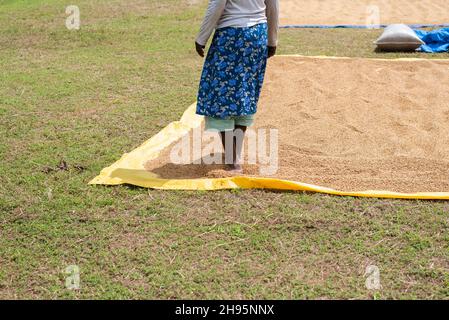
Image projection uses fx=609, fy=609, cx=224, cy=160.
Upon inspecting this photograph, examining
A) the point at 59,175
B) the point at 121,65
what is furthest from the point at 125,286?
the point at 121,65

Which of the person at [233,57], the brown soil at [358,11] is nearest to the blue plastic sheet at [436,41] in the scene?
the brown soil at [358,11]

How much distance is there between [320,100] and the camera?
5.55 metres

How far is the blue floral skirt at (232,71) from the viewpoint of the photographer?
3.83m

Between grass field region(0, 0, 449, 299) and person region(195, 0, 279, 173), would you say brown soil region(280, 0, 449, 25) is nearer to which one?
grass field region(0, 0, 449, 299)

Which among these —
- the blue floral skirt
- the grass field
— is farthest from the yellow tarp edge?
the blue floral skirt

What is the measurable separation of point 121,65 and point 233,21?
145 inches

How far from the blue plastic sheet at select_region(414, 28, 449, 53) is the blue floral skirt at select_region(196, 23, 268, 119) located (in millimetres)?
4238

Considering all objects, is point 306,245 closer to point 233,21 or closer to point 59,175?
point 233,21

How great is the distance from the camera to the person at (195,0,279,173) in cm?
381

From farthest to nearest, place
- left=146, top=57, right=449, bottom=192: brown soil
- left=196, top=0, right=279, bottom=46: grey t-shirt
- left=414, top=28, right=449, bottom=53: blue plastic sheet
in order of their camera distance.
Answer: left=414, top=28, right=449, bottom=53: blue plastic sheet < left=146, top=57, right=449, bottom=192: brown soil < left=196, top=0, right=279, bottom=46: grey t-shirt

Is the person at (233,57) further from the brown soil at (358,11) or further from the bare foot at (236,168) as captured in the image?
the brown soil at (358,11)

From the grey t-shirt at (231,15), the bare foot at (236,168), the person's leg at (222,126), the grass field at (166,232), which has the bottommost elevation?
the grass field at (166,232)

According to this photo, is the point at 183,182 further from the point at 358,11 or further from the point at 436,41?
the point at 358,11

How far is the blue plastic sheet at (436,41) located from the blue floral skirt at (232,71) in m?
4.24
